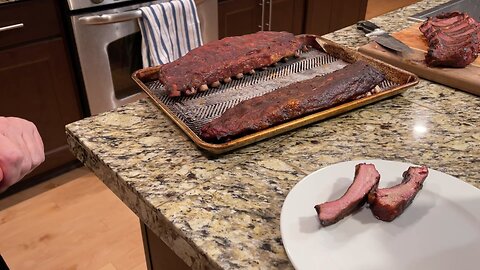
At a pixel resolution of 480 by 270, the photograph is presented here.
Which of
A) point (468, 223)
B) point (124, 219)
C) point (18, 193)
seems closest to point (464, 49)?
point (468, 223)

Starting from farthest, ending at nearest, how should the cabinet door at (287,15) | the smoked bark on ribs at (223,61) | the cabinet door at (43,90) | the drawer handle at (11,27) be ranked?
the cabinet door at (287,15) < the cabinet door at (43,90) < the drawer handle at (11,27) < the smoked bark on ribs at (223,61)

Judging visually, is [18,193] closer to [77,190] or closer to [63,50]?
[77,190]

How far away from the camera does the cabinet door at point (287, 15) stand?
242 cm

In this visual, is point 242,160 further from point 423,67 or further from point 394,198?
point 423,67

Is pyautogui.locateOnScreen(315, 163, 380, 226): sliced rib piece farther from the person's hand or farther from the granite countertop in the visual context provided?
the person's hand

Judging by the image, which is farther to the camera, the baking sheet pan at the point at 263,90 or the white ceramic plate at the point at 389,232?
the baking sheet pan at the point at 263,90

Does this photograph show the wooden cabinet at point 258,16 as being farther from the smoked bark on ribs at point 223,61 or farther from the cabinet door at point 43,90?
the smoked bark on ribs at point 223,61

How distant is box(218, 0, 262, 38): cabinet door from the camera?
2137mm

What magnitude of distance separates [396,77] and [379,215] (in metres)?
0.46

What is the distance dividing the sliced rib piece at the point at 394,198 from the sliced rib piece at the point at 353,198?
12 mm

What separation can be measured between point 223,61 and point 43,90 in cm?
110

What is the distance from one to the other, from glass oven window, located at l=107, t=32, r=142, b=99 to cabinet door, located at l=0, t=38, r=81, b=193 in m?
0.17

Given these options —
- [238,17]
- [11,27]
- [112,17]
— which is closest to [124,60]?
[112,17]

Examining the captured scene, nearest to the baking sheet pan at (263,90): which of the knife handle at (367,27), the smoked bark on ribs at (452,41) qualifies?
the smoked bark on ribs at (452,41)
